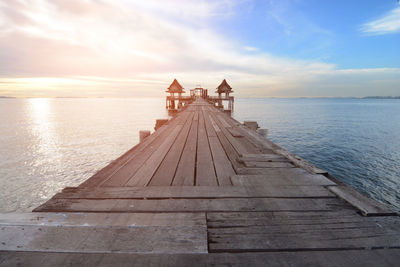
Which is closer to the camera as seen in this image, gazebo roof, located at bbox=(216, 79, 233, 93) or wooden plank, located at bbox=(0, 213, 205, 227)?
wooden plank, located at bbox=(0, 213, 205, 227)

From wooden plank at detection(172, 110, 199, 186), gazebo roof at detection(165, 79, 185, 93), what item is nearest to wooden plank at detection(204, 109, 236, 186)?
wooden plank at detection(172, 110, 199, 186)

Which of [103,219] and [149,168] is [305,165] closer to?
[149,168]

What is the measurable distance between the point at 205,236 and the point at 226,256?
0.26 metres

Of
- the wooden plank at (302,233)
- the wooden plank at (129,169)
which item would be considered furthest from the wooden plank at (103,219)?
the wooden plank at (129,169)

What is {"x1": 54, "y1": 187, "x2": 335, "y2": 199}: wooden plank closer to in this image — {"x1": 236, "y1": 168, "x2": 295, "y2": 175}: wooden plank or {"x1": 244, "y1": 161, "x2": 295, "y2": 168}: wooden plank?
{"x1": 236, "y1": 168, "x2": 295, "y2": 175}: wooden plank

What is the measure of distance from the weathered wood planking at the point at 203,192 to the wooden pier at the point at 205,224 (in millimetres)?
13

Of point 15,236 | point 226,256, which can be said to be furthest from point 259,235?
point 15,236

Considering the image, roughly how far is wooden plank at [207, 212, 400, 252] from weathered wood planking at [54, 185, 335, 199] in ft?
1.64

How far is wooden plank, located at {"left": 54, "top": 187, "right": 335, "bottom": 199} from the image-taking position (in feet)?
8.23

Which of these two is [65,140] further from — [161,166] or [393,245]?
[393,245]

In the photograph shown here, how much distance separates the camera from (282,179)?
10.3 feet

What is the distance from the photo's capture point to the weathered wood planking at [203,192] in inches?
99.0

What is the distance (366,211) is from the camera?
208cm

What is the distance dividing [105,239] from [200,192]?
1.26 m
